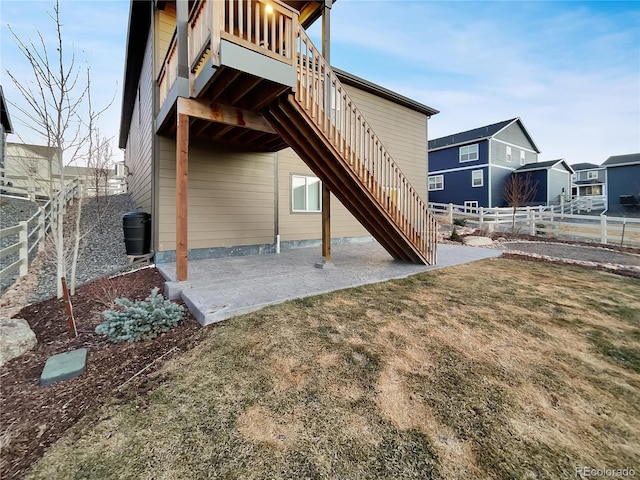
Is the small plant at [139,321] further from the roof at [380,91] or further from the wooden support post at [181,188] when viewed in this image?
the roof at [380,91]

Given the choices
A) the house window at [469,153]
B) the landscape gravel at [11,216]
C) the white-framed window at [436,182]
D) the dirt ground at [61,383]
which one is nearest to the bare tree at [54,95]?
the dirt ground at [61,383]

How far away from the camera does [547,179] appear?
21.6 metres

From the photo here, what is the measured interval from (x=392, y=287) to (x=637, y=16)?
14440 mm

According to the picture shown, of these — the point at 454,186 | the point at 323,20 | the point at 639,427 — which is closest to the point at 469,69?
the point at 454,186

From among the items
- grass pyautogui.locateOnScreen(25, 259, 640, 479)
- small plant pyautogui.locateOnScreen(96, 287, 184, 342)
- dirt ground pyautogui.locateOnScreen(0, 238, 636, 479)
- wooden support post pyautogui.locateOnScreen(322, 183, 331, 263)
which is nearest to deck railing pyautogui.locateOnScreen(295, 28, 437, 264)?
wooden support post pyautogui.locateOnScreen(322, 183, 331, 263)

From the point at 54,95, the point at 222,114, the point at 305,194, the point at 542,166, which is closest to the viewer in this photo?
the point at 54,95

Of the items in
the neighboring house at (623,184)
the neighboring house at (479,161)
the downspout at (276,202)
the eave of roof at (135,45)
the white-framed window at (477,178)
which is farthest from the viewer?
the white-framed window at (477,178)

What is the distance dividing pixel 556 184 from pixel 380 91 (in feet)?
70.9

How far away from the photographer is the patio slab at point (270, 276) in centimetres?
349

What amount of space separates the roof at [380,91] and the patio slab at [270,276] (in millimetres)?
5435

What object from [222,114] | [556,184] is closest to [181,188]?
[222,114]

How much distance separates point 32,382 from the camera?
7.32 ft

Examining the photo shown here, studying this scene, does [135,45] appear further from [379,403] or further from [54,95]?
[379,403]

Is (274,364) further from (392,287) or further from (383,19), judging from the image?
(383,19)
